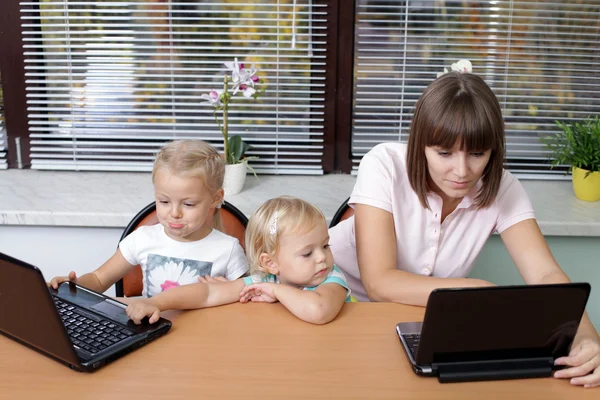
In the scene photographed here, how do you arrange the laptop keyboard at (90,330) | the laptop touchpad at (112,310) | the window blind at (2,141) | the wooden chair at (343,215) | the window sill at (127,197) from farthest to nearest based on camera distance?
the window blind at (2,141) < the window sill at (127,197) < the wooden chair at (343,215) < the laptop touchpad at (112,310) < the laptop keyboard at (90,330)

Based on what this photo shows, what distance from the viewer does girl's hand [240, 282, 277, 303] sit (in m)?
1.34

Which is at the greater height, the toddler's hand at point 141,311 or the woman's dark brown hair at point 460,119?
the woman's dark brown hair at point 460,119

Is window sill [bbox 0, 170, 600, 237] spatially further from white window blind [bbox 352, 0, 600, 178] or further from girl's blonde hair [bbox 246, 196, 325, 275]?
girl's blonde hair [bbox 246, 196, 325, 275]

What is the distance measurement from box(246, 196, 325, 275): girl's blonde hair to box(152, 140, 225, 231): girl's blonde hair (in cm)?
18

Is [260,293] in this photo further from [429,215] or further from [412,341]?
[429,215]

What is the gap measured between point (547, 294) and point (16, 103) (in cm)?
214

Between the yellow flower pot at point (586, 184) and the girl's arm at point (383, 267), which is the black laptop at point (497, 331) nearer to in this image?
the girl's arm at point (383, 267)

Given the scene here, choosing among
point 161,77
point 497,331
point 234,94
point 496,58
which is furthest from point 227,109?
point 497,331

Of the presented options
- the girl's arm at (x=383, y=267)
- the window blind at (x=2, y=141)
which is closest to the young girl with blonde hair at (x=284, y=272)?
the girl's arm at (x=383, y=267)

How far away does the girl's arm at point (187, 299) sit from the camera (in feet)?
4.05

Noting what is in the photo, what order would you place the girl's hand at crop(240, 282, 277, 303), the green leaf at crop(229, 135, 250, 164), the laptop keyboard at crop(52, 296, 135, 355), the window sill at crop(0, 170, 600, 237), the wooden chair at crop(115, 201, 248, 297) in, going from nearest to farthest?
the laptop keyboard at crop(52, 296, 135, 355) → the girl's hand at crop(240, 282, 277, 303) → the wooden chair at crop(115, 201, 248, 297) → the window sill at crop(0, 170, 600, 237) → the green leaf at crop(229, 135, 250, 164)

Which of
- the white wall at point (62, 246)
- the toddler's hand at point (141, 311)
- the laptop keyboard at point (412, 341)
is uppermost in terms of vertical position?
the toddler's hand at point (141, 311)

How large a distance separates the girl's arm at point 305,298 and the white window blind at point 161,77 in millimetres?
1244

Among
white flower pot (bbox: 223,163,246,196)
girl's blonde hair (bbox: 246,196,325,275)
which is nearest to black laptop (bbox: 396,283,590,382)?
girl's blonde hair (bbox: 246,196,325,275)
